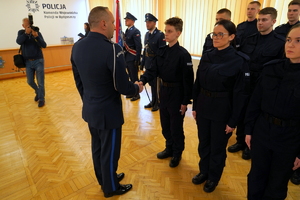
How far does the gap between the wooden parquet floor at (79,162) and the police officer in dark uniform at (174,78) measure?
371 mm

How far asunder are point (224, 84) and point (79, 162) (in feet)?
6.46

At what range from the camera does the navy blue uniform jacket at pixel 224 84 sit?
63.9 inches

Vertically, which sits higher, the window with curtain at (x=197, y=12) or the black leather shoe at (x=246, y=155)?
the window with curtain at (x=197, y=12)

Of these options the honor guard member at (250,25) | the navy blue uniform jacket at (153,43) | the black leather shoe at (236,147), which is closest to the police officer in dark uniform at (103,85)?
the black leather shoe at (236,147)

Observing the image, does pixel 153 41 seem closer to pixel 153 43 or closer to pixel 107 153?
pixel 153 43

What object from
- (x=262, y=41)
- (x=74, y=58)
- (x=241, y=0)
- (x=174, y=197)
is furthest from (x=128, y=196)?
(x=241, y=0)

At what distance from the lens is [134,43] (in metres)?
4.39

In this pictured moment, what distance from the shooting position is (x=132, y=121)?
3.63 meters

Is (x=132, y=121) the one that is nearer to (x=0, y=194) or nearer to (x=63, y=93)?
(x=0, y=194)

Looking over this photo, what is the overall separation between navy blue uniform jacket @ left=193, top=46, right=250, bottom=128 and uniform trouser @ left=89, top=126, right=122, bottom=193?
84 cm

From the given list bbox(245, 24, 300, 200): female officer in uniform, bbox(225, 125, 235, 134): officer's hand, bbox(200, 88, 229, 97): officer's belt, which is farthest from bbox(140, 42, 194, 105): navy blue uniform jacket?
bbox(245, 24, 300, 200): female officer in uniform

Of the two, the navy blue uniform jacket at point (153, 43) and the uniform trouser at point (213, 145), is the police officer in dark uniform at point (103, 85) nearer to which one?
the uniform trouser at point (213, 145)

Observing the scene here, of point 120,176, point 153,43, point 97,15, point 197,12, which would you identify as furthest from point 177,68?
point 197,12

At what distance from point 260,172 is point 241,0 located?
3.88 meters
